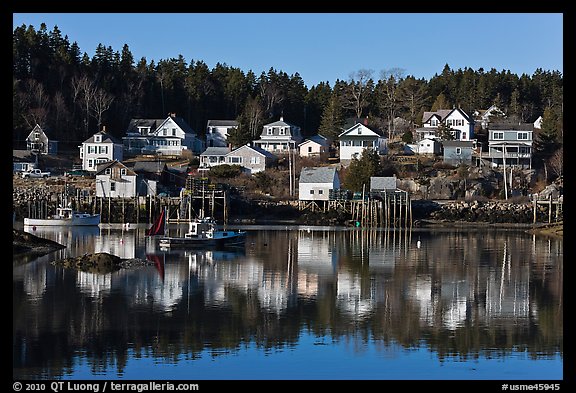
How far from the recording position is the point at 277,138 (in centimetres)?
9388

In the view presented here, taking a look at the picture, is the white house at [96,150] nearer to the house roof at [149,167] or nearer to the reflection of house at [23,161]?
the reflection of house at [23,161]

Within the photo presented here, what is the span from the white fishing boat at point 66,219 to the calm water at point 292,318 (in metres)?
21.5

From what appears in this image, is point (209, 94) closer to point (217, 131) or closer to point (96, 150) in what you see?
point (217, 131)

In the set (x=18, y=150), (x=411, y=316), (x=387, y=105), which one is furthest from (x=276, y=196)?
(x=411, y=316)

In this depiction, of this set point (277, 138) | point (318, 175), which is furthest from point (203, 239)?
point (277, 138)

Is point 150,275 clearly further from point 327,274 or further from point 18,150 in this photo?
point 18,150

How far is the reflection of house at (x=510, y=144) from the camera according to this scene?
83.6 meters

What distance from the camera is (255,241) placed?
48.4m

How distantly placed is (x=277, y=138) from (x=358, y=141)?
1132cm

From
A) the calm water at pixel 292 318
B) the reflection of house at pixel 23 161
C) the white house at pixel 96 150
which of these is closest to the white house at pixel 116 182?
the reflection of house at pixel 23 161

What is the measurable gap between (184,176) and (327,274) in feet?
153

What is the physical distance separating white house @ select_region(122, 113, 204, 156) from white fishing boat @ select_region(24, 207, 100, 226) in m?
29.0

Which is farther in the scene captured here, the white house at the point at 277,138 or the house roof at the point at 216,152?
the white house at the point at 277,138

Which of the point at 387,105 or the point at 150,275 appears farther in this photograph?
the point at 387,105
